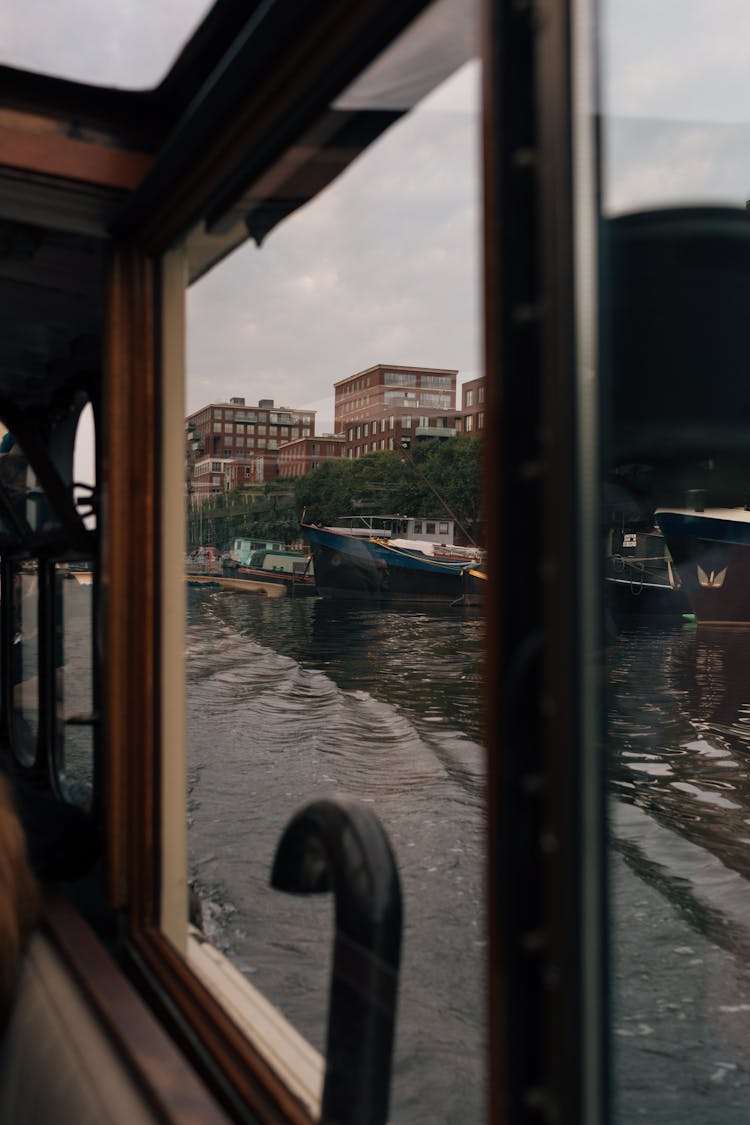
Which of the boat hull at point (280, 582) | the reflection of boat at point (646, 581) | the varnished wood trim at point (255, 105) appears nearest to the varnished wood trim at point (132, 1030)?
the varnished wood trim at point (255, 105)

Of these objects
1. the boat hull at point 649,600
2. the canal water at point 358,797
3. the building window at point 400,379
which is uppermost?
the building window at point 400,379

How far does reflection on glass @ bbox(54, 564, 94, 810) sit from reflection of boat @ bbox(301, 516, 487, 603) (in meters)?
35.4

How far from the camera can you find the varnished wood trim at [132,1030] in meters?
1.21

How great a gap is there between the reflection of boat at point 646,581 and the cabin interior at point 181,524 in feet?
105

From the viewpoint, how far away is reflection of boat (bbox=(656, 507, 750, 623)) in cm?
2628

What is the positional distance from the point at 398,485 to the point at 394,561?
17.8 feet

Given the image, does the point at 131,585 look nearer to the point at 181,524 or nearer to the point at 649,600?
the point at 181,524

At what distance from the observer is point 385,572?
133ft

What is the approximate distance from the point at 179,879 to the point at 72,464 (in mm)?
A: 1256

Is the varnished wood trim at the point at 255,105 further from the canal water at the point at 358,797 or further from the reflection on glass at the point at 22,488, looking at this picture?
the reflection on glass at the point at 22,488

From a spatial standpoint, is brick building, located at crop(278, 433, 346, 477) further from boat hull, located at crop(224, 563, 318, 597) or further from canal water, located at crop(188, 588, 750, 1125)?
canal water, located at crop(188, 588, 750, 1125)

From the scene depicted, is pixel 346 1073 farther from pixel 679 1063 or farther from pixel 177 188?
pixel 679 1063

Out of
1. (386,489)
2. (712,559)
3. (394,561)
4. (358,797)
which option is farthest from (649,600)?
(358,797)

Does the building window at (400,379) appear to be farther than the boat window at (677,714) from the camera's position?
Yes
